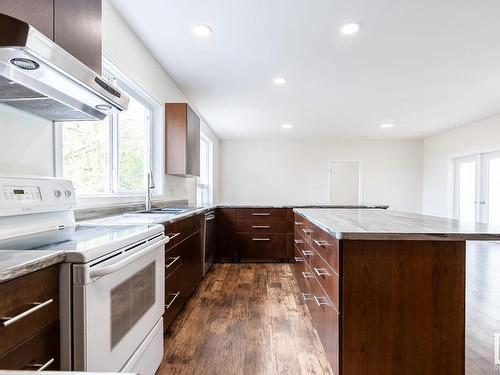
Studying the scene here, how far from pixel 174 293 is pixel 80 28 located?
1.73 meters

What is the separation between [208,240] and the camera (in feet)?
12.2

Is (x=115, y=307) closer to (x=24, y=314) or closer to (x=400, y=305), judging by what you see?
(x=24, y=314)

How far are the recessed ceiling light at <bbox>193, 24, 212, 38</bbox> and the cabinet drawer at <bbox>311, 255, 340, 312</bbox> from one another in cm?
201

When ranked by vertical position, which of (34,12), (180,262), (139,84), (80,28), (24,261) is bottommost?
(180,262)

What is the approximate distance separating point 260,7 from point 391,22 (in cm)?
107

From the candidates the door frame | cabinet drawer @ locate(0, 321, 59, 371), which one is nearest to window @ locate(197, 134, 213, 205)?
the door frame

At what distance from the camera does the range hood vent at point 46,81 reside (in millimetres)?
937

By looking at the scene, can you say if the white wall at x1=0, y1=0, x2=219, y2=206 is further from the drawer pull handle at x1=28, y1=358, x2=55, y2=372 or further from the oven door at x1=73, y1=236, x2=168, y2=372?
the drawer pull handle at x1=28, y1=358, x2=55, y2=372

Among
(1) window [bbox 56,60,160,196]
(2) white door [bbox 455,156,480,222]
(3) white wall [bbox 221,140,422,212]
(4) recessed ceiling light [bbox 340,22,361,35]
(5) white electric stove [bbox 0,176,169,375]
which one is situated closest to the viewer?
(5) white electric stove [bbox 0,176,169,375]

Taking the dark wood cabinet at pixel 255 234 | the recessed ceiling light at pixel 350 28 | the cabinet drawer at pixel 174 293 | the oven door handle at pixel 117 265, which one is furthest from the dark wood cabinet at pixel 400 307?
the dark wood cabinet at pixel 255 234

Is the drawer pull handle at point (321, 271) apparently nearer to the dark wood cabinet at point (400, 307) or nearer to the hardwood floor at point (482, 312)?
the dark wood cabinet at point (400, 307)

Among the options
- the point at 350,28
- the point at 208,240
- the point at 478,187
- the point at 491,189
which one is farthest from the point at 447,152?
the point at 208,240

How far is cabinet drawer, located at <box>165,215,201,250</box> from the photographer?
2.01 m

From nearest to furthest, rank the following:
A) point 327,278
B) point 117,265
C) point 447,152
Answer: point 117,265, point 327,278, point 447,152
